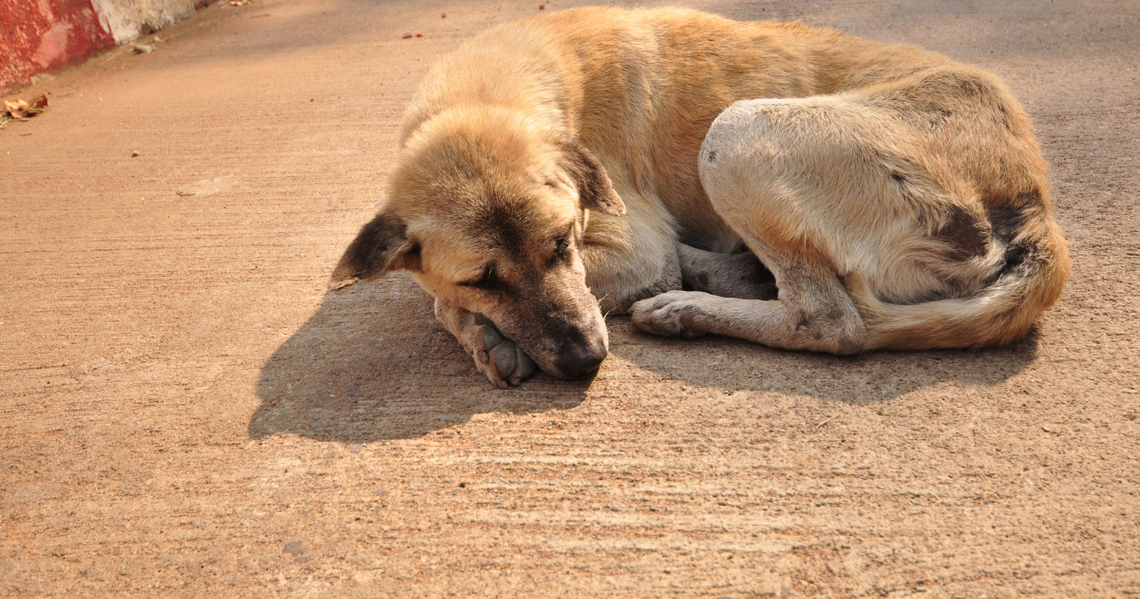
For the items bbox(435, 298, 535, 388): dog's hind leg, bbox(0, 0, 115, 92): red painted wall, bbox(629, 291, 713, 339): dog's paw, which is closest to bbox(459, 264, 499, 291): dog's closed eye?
bbox(435, 298, 535, 388): dog's hind leg

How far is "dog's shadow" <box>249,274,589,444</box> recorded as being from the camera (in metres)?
2.55

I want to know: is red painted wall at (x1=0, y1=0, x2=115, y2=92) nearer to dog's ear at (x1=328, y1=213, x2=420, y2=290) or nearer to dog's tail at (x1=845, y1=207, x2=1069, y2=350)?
dog's ear at (x1=328, y1=213, x2=420, y2=290)

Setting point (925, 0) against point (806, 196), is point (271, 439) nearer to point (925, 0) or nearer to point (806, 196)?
point (806, 196)

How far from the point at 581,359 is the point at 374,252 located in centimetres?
84

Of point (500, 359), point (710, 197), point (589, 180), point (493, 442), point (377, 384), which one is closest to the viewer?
point (493, 442)

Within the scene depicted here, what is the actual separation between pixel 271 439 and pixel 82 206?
3000 millimetres

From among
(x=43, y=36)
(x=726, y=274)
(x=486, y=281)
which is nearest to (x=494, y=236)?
(x=486, y=281)

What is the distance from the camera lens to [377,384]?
277 cm

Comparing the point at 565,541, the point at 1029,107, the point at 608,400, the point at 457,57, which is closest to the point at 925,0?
the point at 1029,107

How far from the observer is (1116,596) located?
173cm

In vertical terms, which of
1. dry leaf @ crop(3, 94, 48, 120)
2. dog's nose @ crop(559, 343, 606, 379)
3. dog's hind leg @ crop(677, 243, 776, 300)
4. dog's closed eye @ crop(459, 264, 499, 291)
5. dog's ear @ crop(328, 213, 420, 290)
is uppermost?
dog's ear @ crop(328, 213, 420, 290)

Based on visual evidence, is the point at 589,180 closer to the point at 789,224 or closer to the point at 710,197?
the point at 710,197

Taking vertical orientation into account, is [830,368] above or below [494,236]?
below

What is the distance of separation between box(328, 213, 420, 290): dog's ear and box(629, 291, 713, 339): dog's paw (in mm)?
975
